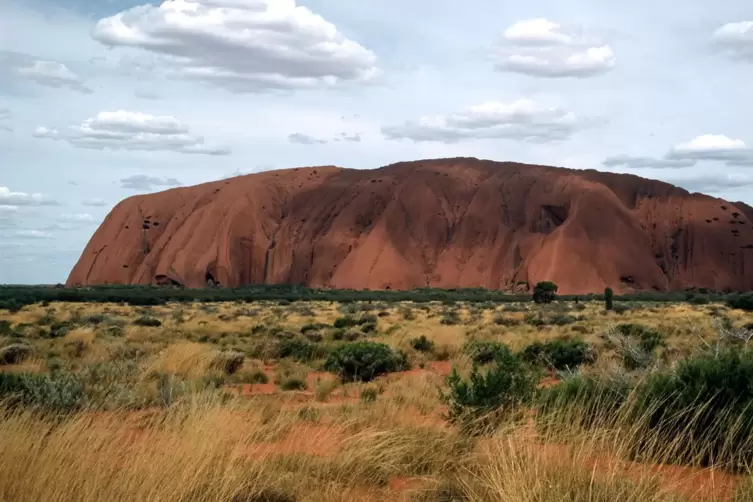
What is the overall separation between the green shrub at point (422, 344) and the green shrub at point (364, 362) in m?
2.85

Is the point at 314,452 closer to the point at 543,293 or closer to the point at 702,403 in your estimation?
the point at 702,403

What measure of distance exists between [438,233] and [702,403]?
9171 centimetres

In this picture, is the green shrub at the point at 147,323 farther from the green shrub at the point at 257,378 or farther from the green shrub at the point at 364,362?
the green shrub at the point at 257,378

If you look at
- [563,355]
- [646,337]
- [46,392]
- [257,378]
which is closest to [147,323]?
[257,378]

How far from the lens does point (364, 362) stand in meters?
14.6

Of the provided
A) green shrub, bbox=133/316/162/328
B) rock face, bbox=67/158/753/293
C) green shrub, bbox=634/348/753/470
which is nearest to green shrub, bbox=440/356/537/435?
green shrub, bbox=634/348/753/470

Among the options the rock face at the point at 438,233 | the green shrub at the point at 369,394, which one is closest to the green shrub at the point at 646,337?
the green shrub at the point at 369,394

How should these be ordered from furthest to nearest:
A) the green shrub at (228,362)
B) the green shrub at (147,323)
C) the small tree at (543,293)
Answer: the small tree at (543,293), the green shrub at (147,323), the green shrub at (228,362)

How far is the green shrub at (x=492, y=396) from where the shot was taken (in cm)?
751

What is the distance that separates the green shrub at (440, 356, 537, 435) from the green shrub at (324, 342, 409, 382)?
6.03 metres

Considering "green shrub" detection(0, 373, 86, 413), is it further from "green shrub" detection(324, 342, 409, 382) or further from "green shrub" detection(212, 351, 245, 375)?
"green shrub" detection(324, 342, 409, 382)

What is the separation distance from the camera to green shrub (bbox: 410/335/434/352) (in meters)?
18.4

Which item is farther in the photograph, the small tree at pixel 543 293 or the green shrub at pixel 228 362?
the small tree at pixel 543 293

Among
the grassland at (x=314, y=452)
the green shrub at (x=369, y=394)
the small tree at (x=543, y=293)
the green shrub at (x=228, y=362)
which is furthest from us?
the small tree at (x=543, y=293)
